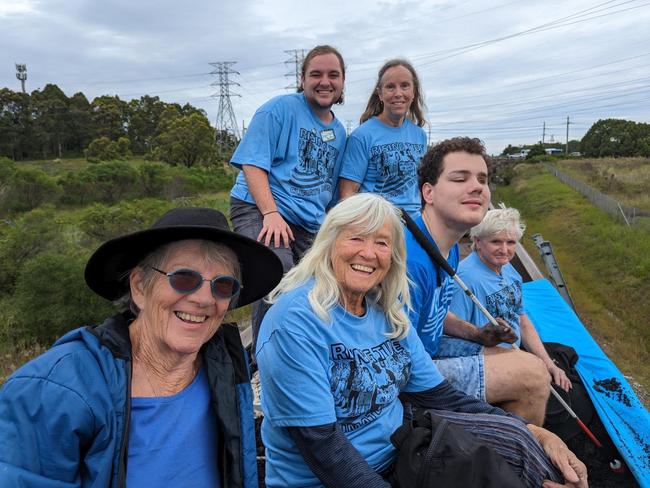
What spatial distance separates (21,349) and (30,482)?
5025mm

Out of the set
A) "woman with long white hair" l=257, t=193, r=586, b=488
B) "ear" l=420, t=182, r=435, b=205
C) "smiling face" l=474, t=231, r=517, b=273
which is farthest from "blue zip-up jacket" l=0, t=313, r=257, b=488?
"smiling face" l=474, t=231, r=517, b=273

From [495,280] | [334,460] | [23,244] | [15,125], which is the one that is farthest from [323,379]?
[15,125]

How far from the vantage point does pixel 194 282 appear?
1.61 metres

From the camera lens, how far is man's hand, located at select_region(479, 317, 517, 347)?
2758 mm

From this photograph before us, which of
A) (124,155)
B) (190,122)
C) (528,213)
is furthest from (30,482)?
(124,155)

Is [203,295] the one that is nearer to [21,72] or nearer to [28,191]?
[28,191]

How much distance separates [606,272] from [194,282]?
11055 millimetres

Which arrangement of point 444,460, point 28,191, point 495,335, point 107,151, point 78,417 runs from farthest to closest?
point 107,151
point 28,191
point 495,335
point 444,460
point 78,417

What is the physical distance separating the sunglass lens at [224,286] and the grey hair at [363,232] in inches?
13.6

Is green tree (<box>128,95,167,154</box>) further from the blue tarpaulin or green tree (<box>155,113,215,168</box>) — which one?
the blue tarpaulin

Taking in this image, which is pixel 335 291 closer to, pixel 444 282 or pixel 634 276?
pixel 444 282

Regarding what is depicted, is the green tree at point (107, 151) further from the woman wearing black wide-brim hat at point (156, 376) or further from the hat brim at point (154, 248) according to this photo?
the woman wearing black wide-brim hat at point (156, 376)

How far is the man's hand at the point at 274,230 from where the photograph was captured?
283 cm

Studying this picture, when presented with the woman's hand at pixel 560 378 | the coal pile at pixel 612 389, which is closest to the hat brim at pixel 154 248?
the woman's hand at pixel 560 378
